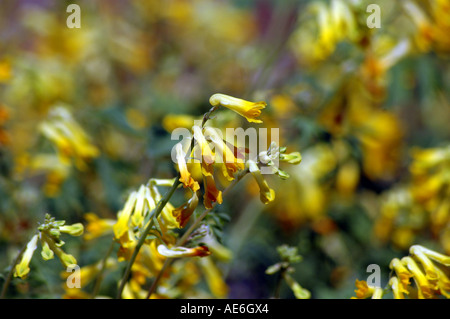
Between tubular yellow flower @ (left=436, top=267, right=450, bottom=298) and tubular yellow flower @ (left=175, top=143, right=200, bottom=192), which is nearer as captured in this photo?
tubular yellow flower @ (left=175, top=143, right=200, bottom=192)

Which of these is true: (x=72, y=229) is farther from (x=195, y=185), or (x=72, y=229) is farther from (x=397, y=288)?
(x=397, y=288)

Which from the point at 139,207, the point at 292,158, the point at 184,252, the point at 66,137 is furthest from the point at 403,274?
the point at 66,137

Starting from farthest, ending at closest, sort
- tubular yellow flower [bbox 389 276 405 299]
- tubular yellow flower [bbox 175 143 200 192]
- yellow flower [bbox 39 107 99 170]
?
1. yellow flower [bbox 39 107 99 170]
2. tubular yellow flower [bbox 389 276 405 299]
3. tubular yellow flower [bbox 175 143 200 192]

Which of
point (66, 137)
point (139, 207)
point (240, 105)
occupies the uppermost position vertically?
point (66, 137)

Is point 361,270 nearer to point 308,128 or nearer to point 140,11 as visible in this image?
point 308,128

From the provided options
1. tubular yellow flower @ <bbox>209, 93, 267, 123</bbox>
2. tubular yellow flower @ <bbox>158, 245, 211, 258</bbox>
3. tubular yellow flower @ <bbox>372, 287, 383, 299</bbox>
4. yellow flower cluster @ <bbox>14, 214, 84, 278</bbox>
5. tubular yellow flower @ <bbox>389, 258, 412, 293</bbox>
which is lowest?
tubular yellow flower @ <bbox>372, 287, 383, 299</bbox>

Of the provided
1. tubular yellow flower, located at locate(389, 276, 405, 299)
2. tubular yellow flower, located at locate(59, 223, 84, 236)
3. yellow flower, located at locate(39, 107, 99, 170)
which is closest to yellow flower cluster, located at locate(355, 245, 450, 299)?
tubular yellow flower, located at locate(389, 276, 405, 299)

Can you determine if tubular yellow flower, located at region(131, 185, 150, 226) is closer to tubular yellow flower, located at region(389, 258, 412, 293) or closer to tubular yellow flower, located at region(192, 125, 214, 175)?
tubular yellow flower, located at region(192, 125, 214, 175)

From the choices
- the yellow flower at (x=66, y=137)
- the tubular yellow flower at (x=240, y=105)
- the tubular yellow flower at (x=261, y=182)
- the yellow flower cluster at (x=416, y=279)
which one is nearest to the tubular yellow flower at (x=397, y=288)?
the yellow flower cluster at (x=416, y=279)

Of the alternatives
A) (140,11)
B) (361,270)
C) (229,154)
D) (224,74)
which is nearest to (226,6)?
(140,11)
